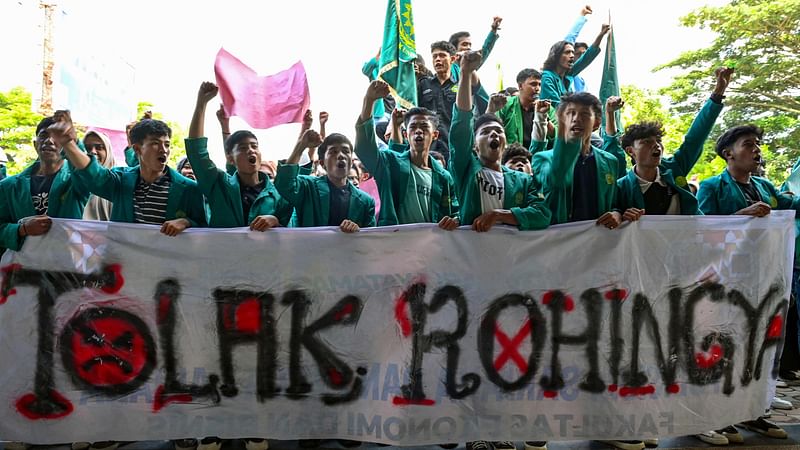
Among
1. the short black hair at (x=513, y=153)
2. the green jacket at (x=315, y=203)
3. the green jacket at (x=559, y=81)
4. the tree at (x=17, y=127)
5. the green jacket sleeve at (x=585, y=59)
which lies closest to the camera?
the green jacket at (x=315, y=203)

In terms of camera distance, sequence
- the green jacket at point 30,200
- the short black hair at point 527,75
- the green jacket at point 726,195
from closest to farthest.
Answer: the green jacket at point 30,200 → the green jacket at point 726,195 → the short black hair at point 527,75

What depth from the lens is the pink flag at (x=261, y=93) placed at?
5.87m

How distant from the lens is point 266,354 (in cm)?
371

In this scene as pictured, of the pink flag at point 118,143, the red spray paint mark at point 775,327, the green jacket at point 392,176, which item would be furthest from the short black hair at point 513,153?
the pink flag at point 118,143

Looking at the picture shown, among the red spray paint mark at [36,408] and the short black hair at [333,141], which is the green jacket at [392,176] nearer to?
the short black hair at [333,141]

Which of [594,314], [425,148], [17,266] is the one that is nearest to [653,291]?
[594,314]

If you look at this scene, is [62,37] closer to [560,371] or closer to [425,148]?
[425,148]

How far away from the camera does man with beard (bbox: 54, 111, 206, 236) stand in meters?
4.05

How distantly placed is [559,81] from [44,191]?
16.6ft

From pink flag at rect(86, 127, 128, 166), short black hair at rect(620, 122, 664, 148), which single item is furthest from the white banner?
pink flag at rect(86, 127, 128, 166)

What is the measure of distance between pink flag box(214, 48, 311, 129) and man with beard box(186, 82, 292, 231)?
5.40 feet

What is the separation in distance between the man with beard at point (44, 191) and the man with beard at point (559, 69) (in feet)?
15.1

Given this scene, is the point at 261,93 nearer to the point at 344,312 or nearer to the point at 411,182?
the point at 411,182

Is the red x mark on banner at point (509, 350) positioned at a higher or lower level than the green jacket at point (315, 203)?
lower
